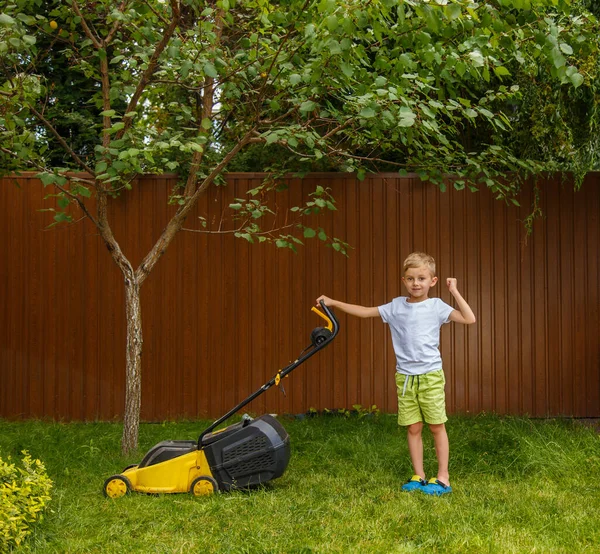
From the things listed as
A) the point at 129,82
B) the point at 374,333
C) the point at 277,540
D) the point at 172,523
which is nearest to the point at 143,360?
the point at 374,333

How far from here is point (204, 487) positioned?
11.3 ft

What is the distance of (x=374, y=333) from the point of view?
18.4 ft

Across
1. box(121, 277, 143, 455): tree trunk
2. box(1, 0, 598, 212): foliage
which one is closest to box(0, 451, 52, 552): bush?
box(121, 277, 143, 455): tree trunk

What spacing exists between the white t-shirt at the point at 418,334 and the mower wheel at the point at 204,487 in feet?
3.73

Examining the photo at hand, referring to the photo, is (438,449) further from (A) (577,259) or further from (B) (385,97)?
(A) (577,259)

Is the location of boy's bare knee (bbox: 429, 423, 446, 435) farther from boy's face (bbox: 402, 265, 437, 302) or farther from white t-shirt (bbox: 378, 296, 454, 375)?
boy's face (bbox: 402, 265, 437, 302)

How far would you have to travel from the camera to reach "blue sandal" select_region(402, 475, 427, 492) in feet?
11.6

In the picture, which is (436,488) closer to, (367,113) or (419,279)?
(419,279)

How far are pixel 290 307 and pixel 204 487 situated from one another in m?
2.34

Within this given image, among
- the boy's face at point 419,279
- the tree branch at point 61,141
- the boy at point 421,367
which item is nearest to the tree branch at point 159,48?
the tree branch at point 61,141

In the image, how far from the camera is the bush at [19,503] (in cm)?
259

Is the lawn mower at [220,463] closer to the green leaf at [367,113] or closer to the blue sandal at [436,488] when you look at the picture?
the blue sandal at [436,488]

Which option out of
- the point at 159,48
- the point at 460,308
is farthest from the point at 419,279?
the point at 159,48

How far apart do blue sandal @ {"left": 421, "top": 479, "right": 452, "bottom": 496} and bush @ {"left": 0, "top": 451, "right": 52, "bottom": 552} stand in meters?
1.82
